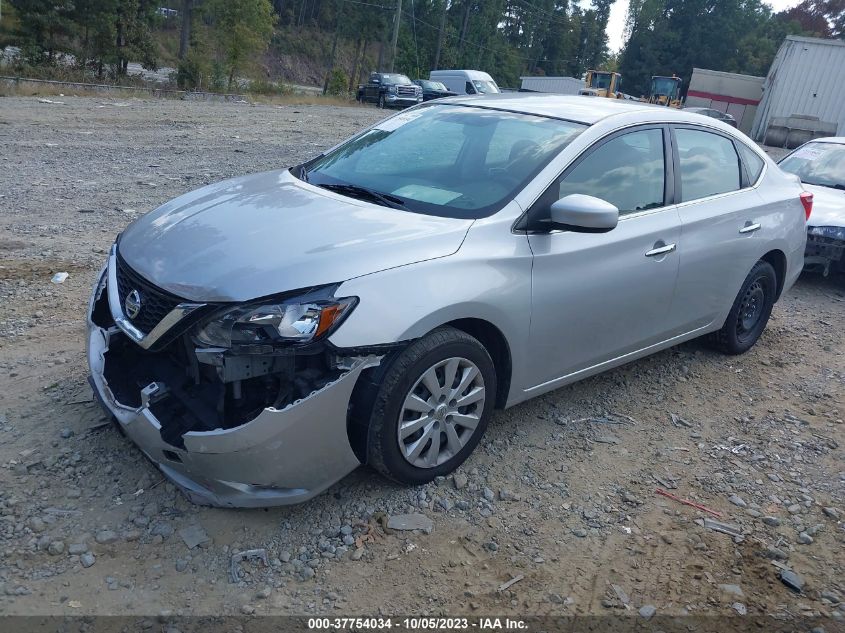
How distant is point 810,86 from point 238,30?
90.0 ft

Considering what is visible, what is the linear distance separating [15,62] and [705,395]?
32.3m

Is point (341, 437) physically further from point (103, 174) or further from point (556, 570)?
point (103, 174)

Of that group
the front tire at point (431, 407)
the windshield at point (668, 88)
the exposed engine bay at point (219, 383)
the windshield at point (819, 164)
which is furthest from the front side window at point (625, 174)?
the windshield at point (668, 88)

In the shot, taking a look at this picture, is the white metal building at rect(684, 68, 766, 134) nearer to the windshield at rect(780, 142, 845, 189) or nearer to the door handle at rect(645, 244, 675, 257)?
the windshield at rect(780, 142, 845, 189)

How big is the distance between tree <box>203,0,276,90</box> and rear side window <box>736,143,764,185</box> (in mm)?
36668

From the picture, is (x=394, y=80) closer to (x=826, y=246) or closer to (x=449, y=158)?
(x=826, y=246)

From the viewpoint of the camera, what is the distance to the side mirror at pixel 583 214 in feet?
11.6

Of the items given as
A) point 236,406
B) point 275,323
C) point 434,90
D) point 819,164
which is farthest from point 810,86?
point 236,406

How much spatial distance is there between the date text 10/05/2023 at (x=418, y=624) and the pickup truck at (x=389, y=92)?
34041 mm

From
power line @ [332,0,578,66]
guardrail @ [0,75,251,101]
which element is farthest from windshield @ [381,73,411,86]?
power line @ [332,0,578,66]

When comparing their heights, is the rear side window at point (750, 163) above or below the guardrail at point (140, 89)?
above

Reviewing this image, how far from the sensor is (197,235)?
133 inches

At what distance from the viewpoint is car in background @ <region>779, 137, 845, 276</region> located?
7.52 metres

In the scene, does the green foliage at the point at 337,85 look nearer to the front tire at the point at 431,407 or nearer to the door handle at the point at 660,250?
the door handle at the point at 660,250
